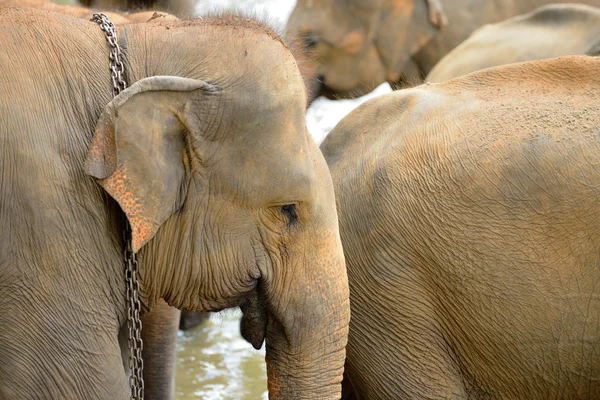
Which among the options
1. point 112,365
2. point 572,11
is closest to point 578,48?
point 572,11

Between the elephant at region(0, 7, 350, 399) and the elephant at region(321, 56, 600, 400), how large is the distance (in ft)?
1.48

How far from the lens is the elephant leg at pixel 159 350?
365cm

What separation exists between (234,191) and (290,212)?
142 mm

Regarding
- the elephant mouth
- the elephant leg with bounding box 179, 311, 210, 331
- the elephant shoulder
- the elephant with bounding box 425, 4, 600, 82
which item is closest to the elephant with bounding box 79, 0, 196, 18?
the elephant with bounding box 425, 4, 600, 82

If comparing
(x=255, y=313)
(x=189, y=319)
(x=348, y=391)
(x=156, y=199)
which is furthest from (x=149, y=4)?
(x=156, y=199)

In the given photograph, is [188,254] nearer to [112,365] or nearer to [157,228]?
[157,228]

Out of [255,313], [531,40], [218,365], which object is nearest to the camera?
[255,313]

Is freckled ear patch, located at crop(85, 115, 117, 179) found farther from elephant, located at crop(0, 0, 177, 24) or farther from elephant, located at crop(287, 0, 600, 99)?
elephant, located at crop(287, 0, 600, 99)

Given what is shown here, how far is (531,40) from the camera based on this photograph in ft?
18.4

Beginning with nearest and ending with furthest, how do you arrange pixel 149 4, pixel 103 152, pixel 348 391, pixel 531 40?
pixel 103 152 → pixel 348 391 → pixel 531 40 → pixel 149 4

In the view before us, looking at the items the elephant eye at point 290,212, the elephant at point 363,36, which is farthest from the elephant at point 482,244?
the elephant at point 363,36

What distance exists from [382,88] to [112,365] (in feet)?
24.9

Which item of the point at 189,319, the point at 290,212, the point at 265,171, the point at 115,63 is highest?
the point at 115,63

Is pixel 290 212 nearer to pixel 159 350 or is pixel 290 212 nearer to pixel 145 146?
pixel 145 146
